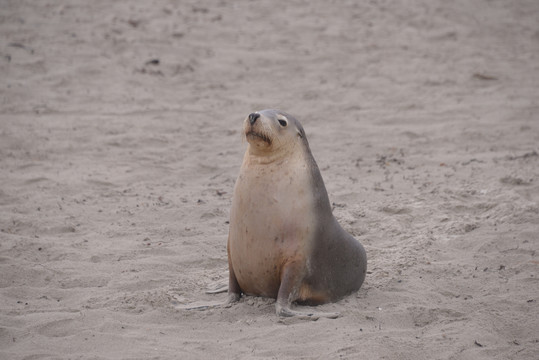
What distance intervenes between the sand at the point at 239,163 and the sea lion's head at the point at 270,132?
904mm

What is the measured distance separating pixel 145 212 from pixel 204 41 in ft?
16.0

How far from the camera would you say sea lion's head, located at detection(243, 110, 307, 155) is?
3896mm

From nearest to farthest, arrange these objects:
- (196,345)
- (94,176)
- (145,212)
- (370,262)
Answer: (196,345)
(370,262)
(145,212)
(94,176)

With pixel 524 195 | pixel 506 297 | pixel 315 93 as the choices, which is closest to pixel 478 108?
pixel 315 93

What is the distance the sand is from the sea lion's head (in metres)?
0.90

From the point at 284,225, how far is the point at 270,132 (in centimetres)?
50

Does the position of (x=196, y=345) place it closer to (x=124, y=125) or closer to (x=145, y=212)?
(x=145, y=212)

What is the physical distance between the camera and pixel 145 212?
5742 mm

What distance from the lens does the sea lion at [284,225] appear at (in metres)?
3.95

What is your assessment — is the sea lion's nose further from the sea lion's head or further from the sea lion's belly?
the sea lion's belly

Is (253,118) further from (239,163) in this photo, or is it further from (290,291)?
(239,163)

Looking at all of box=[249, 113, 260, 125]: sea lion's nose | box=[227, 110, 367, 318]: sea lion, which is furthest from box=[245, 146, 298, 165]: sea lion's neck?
box=[249, 113, 260, 125]: sea lion's nose

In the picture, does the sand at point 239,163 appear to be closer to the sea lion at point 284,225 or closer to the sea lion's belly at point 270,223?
the sea lion at point 284,225

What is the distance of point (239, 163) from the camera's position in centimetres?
697
